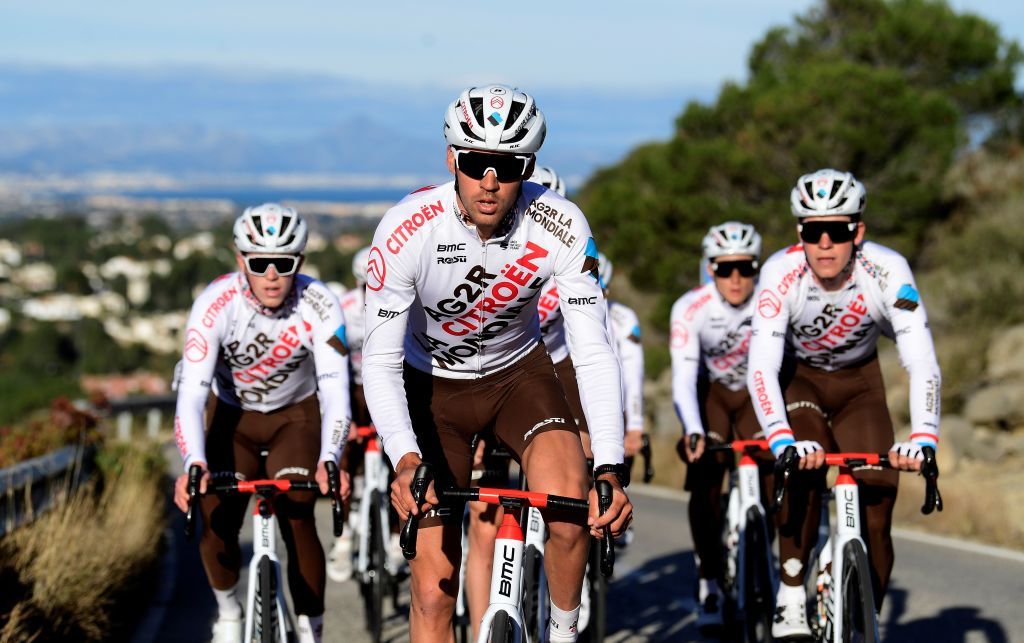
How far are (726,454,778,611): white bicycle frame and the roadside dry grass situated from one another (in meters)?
3.69

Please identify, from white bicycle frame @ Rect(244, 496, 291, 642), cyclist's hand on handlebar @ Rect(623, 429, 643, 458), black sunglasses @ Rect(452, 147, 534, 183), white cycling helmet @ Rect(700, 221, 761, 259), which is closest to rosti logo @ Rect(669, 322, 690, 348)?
white cycling helmet @ Rect(700, 221, 761, 259)

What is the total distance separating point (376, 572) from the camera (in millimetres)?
8539

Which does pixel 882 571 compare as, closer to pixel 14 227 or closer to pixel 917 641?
pixel 917 641

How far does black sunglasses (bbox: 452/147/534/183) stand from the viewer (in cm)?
485

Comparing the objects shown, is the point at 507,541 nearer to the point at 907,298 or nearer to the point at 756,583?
the point at 907,298

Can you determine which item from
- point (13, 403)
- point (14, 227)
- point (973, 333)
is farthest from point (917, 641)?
point (14, 227)

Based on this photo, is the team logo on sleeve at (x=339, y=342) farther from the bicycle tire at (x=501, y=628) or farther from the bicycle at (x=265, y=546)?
the bicycle tire at (x=501, y=628)

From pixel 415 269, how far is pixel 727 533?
467 cm

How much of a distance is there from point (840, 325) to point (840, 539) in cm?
137

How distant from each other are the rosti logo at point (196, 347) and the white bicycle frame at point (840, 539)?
320cm

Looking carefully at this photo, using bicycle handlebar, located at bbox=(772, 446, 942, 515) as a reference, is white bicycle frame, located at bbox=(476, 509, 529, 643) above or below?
below

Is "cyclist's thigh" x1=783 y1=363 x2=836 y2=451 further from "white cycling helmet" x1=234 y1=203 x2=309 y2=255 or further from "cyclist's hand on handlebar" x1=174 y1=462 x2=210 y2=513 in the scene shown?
"cyclist's hand on handlebar" x1=174 y1=462 x2=210 y2=513

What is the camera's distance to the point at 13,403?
124 ft

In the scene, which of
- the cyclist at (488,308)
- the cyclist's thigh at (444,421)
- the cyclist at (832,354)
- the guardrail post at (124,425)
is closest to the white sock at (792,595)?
the cyclist at (832,354)
